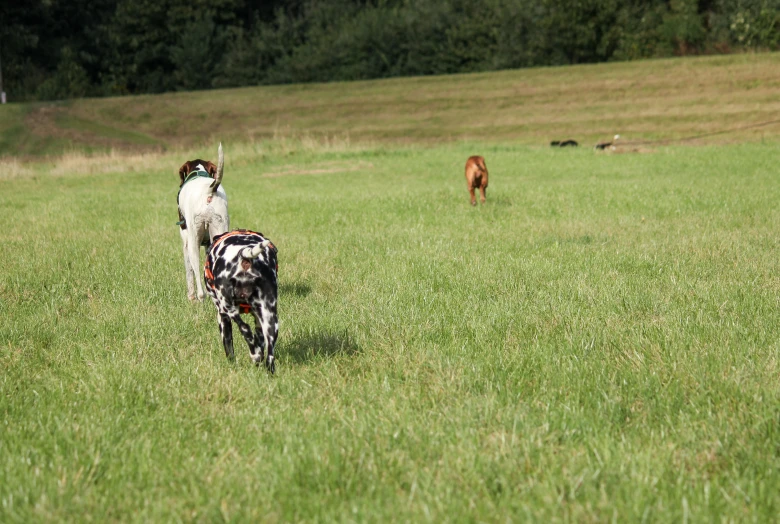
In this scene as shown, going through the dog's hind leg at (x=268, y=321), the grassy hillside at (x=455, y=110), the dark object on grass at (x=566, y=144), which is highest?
the grassy hillside at (x=455, y=110)

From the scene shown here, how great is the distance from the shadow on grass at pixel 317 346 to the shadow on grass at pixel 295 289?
5.44 ft

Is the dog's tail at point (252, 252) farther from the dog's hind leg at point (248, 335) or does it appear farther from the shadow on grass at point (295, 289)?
the shadow on grass at point (295, 289)

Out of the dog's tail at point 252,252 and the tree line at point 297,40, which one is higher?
the tree line at point 297,40

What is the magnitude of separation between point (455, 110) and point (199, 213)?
141 ft

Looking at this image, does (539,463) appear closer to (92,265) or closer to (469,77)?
(92,265)

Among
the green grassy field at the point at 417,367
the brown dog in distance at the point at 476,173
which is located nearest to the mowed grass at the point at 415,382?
the green grassy field at the point at 417,367

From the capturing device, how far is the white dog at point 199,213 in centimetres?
721

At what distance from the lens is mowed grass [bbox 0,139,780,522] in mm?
3410

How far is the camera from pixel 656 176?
752 inches

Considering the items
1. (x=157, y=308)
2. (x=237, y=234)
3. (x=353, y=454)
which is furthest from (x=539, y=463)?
(x=157, y=308)

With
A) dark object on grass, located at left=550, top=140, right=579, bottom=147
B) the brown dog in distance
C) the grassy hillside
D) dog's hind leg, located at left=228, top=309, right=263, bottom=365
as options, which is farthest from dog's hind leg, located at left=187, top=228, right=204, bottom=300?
the grassy hillside

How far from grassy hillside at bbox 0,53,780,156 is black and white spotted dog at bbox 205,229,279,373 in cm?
3249

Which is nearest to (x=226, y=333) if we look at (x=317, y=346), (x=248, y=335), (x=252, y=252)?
(x=248, y=335)

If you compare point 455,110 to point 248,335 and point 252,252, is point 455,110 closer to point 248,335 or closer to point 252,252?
point 248,335
